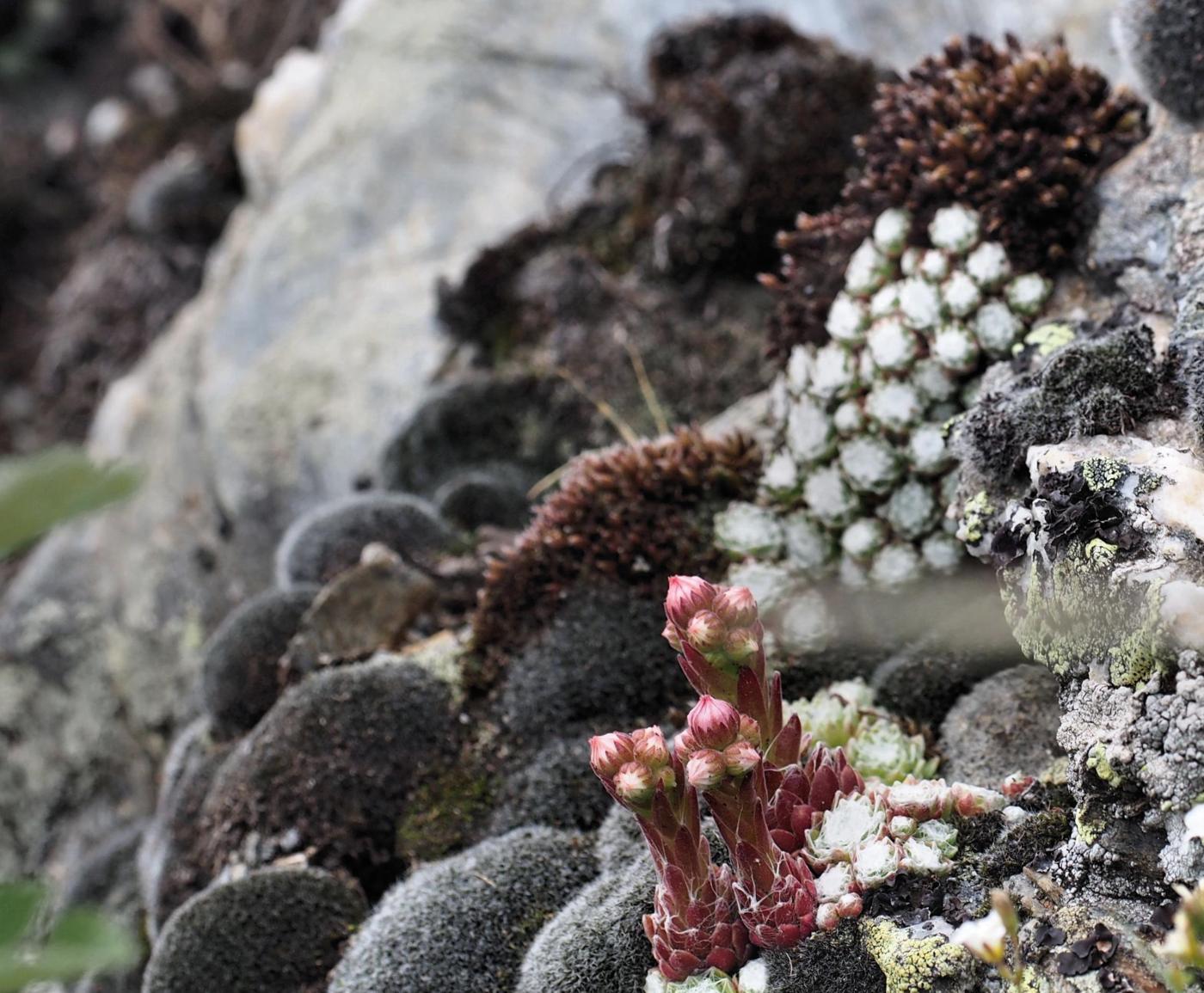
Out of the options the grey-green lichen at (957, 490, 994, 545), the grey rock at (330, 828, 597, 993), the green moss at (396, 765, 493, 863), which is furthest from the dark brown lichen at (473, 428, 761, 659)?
the grey-green lichen at (957, 490, 994, 545)

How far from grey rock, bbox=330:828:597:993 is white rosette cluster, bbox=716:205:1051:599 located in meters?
1.11

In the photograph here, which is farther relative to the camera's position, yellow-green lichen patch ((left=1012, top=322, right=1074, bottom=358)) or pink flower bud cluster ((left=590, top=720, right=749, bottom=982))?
yellow-green lichen patch ((left=1012, top=322, right=1074, bottom=358))

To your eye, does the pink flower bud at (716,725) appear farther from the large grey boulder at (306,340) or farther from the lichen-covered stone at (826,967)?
the large grey boulder at (306,340)

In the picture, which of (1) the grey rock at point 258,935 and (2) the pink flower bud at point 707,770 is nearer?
(2) the pink flower bud at point 707,770

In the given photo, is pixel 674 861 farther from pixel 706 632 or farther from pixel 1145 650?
pixel 1145 650

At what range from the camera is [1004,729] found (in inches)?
108

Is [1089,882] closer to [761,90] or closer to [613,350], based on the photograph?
[613,350]

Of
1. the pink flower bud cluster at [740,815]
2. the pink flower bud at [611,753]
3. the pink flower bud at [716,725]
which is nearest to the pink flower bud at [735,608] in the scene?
the pink flower bud cluster at [740,815]

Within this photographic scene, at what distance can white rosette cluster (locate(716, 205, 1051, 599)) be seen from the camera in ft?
10.4

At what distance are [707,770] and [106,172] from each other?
35.4ft

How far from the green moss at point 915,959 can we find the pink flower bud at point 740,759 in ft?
1.36

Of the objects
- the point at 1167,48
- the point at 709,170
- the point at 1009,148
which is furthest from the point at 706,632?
the point at 709,170

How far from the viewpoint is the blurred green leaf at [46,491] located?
835 millimetres

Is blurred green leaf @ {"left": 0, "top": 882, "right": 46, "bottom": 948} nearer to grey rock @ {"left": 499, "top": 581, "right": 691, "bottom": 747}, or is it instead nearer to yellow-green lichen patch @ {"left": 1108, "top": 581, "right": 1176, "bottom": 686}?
yellow-green lichen patch @ {"left": 1108, "top": 581, "right": 1176, "bottom": 686}
